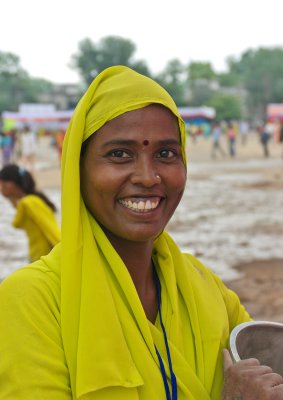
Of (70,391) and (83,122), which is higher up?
(83,122)

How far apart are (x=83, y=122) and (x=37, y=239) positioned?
3.06 meters

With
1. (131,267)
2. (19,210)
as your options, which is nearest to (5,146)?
(19,210)

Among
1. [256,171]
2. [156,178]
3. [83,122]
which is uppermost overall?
[83,122]

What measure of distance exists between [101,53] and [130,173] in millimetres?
70437

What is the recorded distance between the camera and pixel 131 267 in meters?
1.67

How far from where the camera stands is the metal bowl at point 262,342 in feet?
5.43

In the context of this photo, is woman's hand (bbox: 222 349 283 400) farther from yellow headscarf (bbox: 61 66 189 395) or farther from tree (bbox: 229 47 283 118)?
tree (bbox: 229 47 283 118)

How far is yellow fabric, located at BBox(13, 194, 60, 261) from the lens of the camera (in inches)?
171

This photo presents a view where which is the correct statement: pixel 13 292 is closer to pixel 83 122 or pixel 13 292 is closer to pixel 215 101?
pixel 83 122

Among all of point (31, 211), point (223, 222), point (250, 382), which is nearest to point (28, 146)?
point (223, 222)

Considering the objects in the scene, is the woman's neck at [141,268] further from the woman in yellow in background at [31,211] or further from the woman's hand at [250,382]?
the woman in yellow in background at [31,211]

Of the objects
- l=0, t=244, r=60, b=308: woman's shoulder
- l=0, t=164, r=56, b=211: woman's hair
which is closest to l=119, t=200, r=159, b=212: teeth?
l=0, t=244, r=60, b=308: woman's shoulder

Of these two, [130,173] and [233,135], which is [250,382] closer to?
[130,173]

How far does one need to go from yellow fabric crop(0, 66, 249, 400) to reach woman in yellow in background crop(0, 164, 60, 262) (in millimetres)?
2764
